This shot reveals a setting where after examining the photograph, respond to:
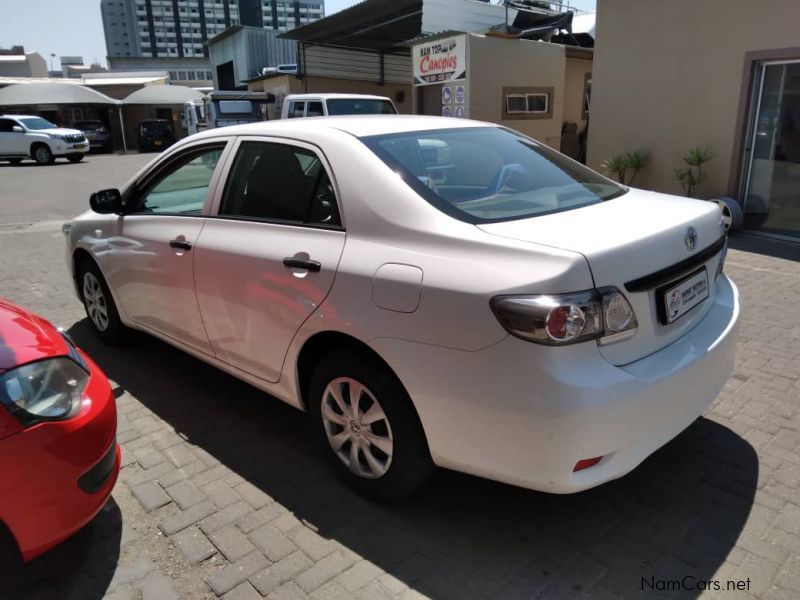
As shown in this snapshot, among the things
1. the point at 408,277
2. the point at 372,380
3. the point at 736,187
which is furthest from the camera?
the point at 736,187

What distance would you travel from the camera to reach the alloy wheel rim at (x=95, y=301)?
182 inches

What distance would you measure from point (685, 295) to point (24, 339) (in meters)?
2.65

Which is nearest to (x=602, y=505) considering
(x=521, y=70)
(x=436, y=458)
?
(x=436, y=458)

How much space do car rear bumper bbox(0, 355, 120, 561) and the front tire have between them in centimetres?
92

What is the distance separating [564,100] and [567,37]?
2067mm

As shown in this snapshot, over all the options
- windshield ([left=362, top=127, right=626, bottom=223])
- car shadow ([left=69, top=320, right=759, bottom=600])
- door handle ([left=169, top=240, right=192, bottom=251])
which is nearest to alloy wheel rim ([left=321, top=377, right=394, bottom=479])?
car shadow ([left=69, top=320, right=759, bottom=600])

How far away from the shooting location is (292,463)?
10.6 feet

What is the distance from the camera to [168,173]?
403 centimetres

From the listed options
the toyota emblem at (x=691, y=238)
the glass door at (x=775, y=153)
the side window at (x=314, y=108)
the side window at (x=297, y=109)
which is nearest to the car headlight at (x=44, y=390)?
the toyota emblem at (x=691, y=238)

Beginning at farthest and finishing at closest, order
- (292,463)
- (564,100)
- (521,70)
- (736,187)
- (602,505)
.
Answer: (564,100) → (521,70) → (736,187) → (292,463) → (602,505)

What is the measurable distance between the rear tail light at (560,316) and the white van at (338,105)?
12600 millimetres

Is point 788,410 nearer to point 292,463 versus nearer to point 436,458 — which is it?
point 436,458

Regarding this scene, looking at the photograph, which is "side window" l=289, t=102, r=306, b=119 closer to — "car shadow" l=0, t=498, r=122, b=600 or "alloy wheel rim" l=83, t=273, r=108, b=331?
"alloy wheel rim" l=83, t=273, r=108, b=331

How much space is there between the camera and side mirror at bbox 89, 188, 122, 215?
13.6 ft
